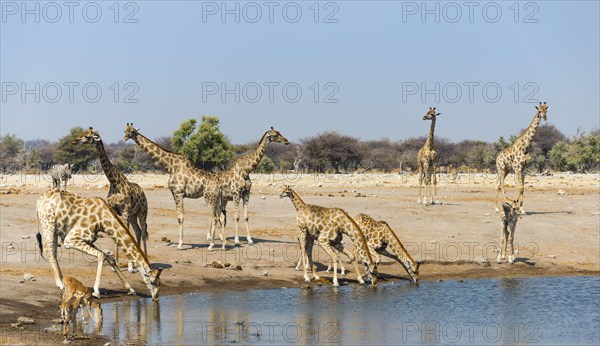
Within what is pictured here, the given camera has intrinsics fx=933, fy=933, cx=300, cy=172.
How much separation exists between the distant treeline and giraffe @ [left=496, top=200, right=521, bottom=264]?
32.8m

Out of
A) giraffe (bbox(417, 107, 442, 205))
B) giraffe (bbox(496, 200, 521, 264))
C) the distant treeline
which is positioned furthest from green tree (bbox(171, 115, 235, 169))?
giraffe (bbox(496, 200, 521, 264))

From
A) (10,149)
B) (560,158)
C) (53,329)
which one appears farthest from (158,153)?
(10,149)

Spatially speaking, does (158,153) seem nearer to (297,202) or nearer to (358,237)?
(297,202)

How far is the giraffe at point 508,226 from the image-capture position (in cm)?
2417

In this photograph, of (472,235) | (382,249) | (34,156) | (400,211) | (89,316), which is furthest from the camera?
(34,156)

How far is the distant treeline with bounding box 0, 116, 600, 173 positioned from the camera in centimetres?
5722

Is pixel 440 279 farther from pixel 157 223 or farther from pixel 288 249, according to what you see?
pixel 157 223

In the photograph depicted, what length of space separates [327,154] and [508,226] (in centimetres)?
5115

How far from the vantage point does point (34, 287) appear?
64.0 ft

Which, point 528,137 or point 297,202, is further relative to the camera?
point 528,137

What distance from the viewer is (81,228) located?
60.8ft

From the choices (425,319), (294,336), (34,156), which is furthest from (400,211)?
(34,156)

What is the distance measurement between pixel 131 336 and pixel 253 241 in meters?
10.8

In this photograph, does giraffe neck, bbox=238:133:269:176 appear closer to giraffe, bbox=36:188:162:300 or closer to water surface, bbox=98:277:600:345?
water surface, bbox=98:277:600:345
